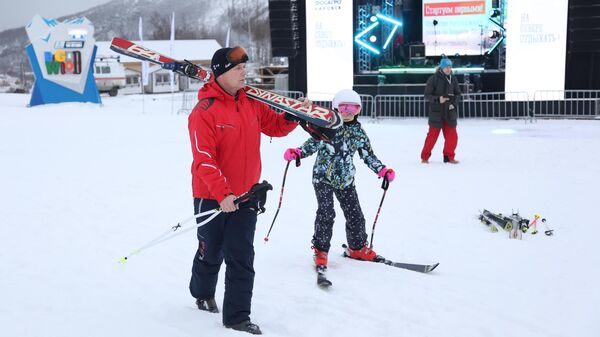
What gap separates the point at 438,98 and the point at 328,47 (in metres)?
10.2

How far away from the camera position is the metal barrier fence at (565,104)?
18.8 metres

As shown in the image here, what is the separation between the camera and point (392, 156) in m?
13.0

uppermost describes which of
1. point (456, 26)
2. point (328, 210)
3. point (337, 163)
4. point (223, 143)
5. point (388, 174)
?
point (456, 26)

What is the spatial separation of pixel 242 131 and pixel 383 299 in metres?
1.90

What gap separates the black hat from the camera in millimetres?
4168

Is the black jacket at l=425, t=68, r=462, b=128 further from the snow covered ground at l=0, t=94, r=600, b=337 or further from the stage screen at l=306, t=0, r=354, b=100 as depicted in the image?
the stage screen at l=306, t=0, r=354, b=100

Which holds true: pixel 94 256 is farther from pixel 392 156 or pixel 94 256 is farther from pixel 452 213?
pixel 392 156

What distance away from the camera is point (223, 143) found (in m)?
4.12

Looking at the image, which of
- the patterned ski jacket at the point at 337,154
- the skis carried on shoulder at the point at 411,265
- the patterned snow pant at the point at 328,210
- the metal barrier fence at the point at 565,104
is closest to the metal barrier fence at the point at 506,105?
the metal barrier fence at the point at 565,104

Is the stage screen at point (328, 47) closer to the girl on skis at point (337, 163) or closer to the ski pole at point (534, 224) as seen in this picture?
the ski pole at point (534, 224)

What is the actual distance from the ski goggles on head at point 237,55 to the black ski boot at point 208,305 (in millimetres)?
1678

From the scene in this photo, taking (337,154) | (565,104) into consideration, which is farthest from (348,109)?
(565,104)

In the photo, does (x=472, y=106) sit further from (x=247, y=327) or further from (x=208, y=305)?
(x=247, y=327)

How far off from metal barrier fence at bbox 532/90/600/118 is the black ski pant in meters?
16.4
